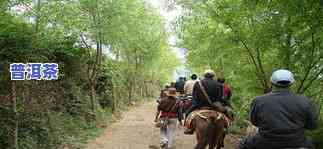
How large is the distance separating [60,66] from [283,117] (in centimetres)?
1023

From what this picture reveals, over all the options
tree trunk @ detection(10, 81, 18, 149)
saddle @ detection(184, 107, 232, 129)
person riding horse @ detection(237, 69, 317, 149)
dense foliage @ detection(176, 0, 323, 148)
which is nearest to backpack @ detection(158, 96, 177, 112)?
dense foliage @ detection(176, 0, 323, 148)

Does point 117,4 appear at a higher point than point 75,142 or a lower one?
higher

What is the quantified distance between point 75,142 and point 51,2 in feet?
14.6

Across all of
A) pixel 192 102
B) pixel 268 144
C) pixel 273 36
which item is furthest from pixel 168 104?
pixel 268 144

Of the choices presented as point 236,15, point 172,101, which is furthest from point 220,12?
point 172,101

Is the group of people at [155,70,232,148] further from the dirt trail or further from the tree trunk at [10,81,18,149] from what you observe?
the tree trunk at [10,81,18,149]

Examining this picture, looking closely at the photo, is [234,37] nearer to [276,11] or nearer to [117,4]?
[276,11]

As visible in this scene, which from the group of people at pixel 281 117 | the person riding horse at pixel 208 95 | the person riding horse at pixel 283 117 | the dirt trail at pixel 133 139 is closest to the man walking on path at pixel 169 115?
the dirt trail at pixel 133 139

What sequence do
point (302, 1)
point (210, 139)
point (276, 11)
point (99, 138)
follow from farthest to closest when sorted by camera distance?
point (99, 138) → point (276, 11) → point (210, 139) → point (302, 1)

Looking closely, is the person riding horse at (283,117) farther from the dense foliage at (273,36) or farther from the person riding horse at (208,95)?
the person riding horse at (208,95)

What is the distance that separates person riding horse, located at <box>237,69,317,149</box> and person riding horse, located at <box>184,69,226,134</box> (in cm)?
440

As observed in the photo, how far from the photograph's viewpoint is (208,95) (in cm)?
1020

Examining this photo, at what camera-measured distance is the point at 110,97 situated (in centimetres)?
2350

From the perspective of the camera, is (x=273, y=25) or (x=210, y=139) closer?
(x=210, y=139)
